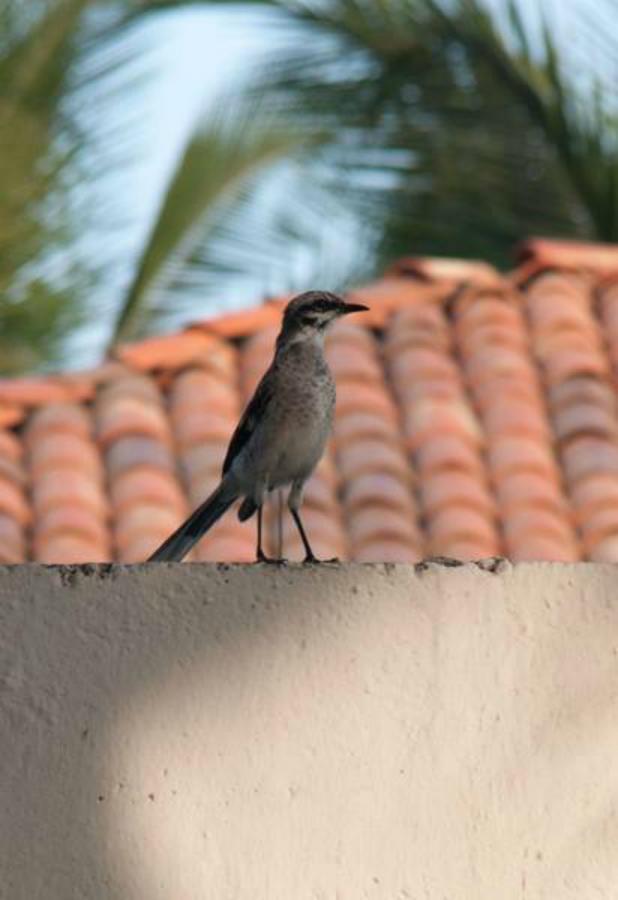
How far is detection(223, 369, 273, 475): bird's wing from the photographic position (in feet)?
20.6

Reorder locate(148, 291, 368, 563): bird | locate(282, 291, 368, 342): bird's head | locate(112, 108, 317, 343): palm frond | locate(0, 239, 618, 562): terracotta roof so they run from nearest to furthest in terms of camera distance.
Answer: locate(148, 291, 368, 563): bird → locate(282, 291, 368, 342): bird's head → locate(0, 239, 618, 562): terracotta roof → locate(112, 108, 317, 343): palm frond

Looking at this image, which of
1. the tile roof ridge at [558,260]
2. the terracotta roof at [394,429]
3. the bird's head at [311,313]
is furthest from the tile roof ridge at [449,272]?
the bird's head at [311,313]

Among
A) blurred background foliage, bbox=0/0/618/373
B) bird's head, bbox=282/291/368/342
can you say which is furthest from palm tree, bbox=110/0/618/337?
bird's head, bbox=282/291/368/342

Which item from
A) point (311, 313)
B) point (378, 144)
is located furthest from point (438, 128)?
point (311, 313)

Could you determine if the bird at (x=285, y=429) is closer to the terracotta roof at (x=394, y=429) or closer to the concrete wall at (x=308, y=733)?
the concrete wall at (x=308, y=733)

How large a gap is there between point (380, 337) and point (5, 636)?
8.32 m

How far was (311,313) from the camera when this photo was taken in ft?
21.0

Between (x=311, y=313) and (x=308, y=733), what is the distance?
2.27 metres

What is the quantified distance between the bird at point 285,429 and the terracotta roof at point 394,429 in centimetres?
373

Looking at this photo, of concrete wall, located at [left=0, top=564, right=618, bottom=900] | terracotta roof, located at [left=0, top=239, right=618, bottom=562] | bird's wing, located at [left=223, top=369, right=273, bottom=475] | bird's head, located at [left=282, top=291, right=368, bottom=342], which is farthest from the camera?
terracotta roof, located at [left=0, top=239, right=618, bottom=562]

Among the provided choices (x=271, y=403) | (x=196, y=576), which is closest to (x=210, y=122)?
(x=271, y=403)

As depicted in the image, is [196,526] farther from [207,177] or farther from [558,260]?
[207,177]

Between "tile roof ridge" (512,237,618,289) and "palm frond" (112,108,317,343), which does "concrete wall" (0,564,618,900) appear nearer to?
"tile roof ridge" (512,237,618,289)

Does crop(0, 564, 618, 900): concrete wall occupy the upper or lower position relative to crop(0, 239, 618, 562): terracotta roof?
upper
